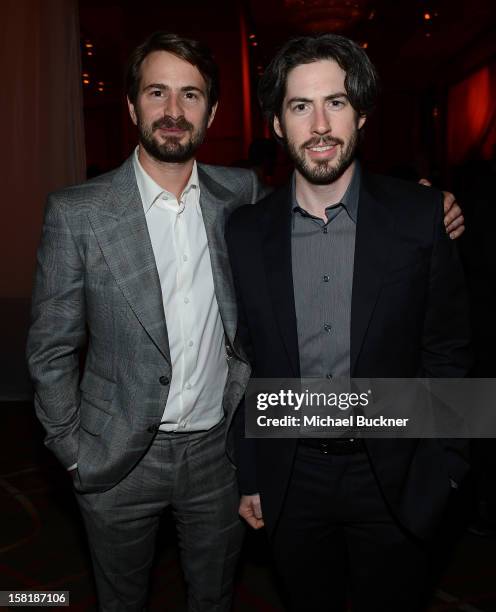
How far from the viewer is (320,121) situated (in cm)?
165

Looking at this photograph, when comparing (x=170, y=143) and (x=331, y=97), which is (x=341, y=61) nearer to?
(x=331, y=97)

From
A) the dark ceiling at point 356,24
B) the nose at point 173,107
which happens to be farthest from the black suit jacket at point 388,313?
the dark ceiling at point 356,24

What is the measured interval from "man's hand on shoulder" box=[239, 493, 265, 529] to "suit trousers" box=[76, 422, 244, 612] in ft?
0.30

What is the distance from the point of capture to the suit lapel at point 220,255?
183 cm

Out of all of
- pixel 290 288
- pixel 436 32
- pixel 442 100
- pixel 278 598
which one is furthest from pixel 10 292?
pixel 442 100

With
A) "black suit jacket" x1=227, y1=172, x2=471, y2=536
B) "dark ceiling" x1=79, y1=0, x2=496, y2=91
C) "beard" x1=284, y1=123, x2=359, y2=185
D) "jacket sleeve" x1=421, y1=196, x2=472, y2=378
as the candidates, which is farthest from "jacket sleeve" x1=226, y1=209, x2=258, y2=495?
"dark ceiling" x1=79, y1=0, x2=496, y2=91

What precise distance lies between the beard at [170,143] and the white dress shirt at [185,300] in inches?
3.5

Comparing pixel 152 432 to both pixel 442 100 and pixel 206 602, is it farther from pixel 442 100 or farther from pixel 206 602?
pixel 442 100

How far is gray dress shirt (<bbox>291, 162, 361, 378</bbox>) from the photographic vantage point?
1661mm

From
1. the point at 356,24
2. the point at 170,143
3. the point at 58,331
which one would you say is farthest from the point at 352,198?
the point at 356,24

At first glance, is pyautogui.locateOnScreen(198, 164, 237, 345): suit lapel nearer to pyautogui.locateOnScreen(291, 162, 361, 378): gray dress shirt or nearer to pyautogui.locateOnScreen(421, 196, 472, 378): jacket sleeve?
pyautogui.locateOnScreen(291, 162, 361, 378): gray dress shirt

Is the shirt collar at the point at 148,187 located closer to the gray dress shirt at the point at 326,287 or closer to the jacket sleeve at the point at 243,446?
the jacket sleeve at the point at 243,446

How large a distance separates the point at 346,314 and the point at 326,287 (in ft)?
0.28

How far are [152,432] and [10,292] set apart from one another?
350 centimetres
